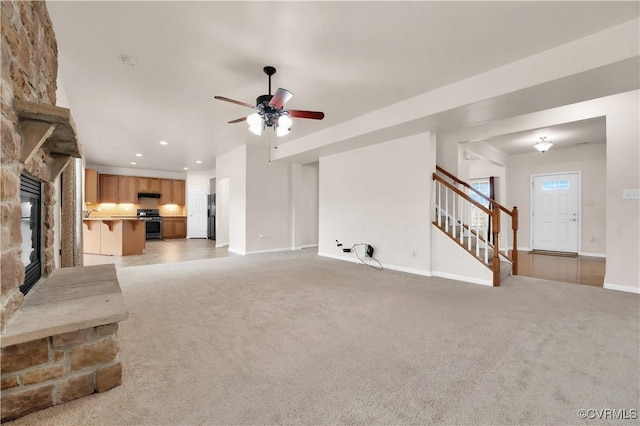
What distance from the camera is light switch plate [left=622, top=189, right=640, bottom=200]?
143 inches

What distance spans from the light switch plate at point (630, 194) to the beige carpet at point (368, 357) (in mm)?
1234

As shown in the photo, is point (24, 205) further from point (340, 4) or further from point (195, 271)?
point (195, 271)

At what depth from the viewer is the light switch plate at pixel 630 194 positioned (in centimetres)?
364

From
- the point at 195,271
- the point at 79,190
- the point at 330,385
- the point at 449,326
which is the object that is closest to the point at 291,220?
the point at 195,271

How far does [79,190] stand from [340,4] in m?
4.32

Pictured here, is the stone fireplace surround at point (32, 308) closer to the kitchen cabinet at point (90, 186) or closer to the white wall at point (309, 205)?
the white wall at point (309, 205)

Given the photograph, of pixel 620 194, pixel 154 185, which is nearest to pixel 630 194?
pixel 620 194

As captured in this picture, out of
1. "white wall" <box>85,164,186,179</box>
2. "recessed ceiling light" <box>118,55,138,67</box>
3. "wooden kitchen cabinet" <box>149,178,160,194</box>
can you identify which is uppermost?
"recessed ceiling light" <box>118,55,138,67</box>

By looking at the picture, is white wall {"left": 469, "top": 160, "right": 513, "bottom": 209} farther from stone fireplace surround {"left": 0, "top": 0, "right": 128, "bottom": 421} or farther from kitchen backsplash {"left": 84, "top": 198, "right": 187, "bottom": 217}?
kitchen backsplash {"left": 84, "top": 198, "right": 187, "bottom": 217}

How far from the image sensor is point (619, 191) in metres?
3.78

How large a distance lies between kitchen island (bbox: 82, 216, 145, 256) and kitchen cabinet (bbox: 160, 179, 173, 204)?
3.38m

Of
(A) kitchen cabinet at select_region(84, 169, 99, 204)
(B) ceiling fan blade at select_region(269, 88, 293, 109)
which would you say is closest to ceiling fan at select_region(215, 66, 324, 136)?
(B) ceiling fan blade at select_region(269, 88, 293, 109)

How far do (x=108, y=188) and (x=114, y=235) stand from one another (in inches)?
145

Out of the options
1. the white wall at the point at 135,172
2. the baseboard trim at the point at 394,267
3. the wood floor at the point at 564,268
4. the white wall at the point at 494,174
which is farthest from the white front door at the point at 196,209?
the wood floor at the point at 564,268
